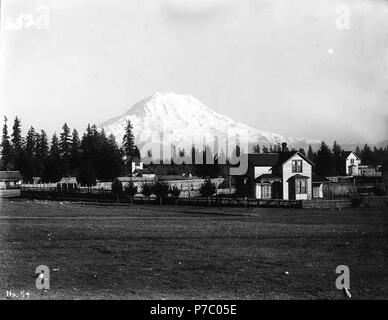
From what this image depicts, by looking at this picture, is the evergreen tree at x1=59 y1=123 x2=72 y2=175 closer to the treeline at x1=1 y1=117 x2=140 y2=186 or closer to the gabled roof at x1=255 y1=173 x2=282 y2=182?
the treeline at x1=1 y1=117 x2=140 y2=186

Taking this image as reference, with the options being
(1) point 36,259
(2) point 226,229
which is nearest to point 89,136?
(2) point 226,229

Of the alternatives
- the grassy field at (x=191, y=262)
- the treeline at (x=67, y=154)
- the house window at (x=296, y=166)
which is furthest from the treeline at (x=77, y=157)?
the grassy field at (x=191, y=262)

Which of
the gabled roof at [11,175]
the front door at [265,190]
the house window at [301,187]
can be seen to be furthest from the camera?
the gabled roof at [11,175]

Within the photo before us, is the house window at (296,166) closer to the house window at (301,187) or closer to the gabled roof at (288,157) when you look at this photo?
the gabled roof at (288,157)

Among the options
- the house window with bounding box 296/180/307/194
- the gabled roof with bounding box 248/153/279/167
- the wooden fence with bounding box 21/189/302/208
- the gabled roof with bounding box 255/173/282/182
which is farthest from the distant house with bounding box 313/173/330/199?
the wooden fence with bounding box 21/189/302/208

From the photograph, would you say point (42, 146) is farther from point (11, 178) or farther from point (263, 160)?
point (263, 160)

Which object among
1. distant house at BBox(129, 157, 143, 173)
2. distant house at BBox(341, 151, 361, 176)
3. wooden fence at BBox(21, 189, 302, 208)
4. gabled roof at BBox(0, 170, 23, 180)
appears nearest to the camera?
wooden fence at BBox(21, 189, 302, 208)
